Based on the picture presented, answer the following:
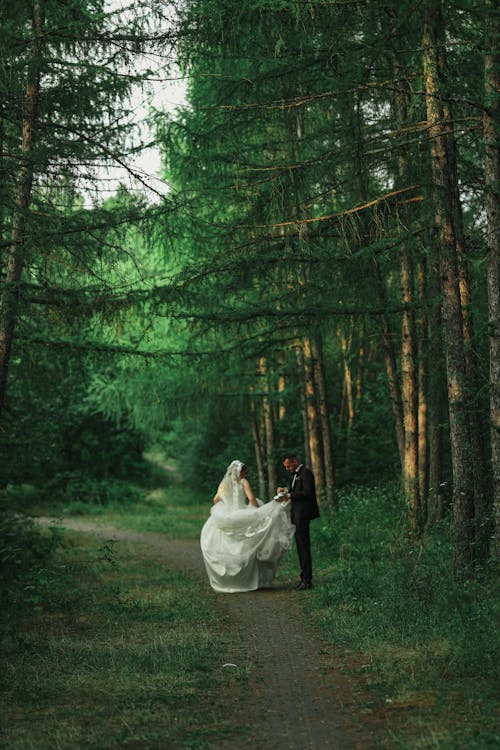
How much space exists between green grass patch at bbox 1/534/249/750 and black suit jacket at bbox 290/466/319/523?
1881 millimetres

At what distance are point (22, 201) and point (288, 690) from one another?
7.81 meters

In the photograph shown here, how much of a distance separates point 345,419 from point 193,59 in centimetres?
2312

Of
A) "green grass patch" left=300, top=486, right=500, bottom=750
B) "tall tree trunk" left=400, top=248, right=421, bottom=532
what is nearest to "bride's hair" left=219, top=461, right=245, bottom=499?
"green grass patch" left=300, top=486, right=500, bottom=750

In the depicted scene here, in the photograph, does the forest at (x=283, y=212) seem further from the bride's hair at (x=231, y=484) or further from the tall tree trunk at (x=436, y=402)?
the bride's hair at (x=231, y=484)

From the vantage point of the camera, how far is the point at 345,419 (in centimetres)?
3381

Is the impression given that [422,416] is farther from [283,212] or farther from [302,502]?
[283,212]

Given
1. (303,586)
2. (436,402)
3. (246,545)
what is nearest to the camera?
(303,586)

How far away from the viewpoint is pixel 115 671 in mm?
7832

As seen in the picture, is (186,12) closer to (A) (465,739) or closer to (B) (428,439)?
(B) (428,439)

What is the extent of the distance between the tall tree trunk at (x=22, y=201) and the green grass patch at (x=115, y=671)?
11.3 ft

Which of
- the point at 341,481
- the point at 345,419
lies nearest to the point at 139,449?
the point at 345,419

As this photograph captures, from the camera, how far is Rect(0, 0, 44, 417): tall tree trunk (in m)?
11.7

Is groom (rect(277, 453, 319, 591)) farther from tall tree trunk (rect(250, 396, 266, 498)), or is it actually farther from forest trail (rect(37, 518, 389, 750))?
tall tree trunk (rect(250, 396, 266, 498))

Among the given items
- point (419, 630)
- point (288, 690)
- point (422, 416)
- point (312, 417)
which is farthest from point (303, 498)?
point (312, 417)
